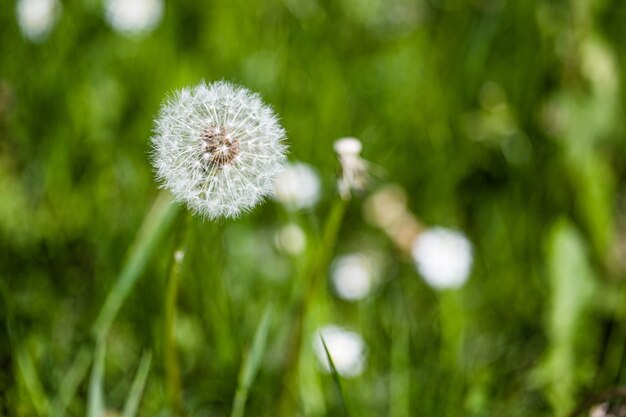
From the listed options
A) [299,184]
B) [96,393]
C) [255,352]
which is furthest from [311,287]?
[299,184]

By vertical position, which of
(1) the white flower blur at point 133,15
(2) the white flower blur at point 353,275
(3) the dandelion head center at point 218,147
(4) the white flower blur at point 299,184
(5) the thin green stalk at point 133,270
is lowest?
(3) the dandelion head center at point 218,147

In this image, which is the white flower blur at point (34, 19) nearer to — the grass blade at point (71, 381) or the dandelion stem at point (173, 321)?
the grass blade at point (71, 381)

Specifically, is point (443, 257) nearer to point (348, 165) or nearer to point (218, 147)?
point (348, 165)

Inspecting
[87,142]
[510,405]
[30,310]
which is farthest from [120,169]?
[510,405]

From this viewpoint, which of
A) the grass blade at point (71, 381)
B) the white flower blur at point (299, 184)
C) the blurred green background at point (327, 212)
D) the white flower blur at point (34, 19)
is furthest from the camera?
the white flower blur at point (34, 19)

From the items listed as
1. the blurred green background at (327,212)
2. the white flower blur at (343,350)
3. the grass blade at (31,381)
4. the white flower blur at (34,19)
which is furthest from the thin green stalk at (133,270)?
the white flower blur at (34,19)

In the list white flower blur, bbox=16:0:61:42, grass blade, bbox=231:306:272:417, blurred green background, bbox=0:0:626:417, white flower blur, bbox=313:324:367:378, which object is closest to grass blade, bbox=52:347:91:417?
blurred green background, bbox=0:0:626:417
